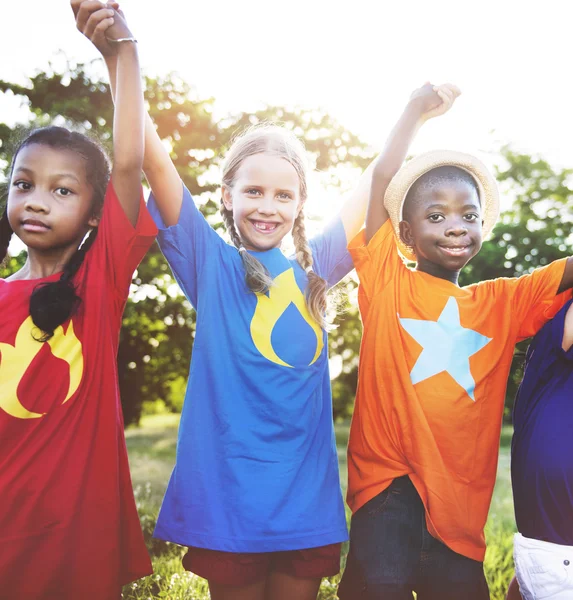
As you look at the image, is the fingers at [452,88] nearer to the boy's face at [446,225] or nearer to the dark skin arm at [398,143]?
the dark skin arm at [398,143]

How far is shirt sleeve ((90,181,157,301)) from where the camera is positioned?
223 centimetres

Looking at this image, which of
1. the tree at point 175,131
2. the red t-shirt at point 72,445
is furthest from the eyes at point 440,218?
the tree at point 175,131

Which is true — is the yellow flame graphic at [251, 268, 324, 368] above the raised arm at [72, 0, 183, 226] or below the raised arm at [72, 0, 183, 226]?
below

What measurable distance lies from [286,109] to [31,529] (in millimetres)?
4523

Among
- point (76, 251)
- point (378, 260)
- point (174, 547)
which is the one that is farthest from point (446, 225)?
point (174, 547)

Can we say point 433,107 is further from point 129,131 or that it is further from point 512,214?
point 512,214

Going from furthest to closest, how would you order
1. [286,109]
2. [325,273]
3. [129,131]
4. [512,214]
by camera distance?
1. [512,214]
2. [286,109]
3. [325,273]
4. [129,131]

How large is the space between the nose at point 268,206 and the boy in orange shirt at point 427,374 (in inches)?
14.1

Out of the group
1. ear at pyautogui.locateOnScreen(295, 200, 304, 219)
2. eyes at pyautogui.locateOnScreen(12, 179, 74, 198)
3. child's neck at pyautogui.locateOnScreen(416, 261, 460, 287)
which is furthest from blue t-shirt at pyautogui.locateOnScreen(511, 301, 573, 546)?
eyes at pyautogui.locateOnScreen(12, 179, 74, 198)

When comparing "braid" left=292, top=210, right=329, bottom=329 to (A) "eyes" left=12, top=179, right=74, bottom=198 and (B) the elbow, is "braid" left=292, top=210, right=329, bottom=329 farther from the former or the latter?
(A) "eyes" left=12, top=179, right=74, bottom=198

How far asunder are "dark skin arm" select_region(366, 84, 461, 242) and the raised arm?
74cm

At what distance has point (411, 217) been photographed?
2.57 meters

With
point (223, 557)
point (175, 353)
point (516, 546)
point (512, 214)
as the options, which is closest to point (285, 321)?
point (223, 557)

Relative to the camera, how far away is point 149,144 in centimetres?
229
